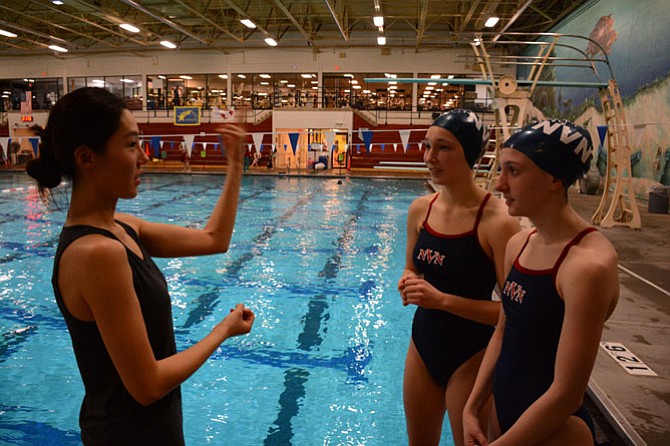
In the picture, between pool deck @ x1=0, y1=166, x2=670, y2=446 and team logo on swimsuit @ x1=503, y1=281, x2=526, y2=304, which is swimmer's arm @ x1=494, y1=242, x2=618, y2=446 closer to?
team logo on swimsuit @ x1=503, y1=281, x2=526, y2=304

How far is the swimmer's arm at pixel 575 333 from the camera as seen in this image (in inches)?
47.3

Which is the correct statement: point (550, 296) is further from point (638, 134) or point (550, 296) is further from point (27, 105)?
point (27, 105)

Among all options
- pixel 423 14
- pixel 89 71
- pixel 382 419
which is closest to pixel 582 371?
pixel 382 419

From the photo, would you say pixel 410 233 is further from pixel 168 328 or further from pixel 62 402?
pixel 62 402

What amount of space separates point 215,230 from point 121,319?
0.58 meters

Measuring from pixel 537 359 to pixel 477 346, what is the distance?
550mm

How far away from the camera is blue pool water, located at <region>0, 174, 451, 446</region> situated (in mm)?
3230

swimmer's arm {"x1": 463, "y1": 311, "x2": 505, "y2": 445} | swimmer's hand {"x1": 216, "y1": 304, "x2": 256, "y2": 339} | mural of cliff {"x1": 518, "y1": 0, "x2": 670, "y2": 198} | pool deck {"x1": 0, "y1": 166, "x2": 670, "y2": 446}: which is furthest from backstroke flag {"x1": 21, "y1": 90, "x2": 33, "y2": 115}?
swimmer's arm {"x1": 463, "y1": 311, "x2": 505, "y2": 445}

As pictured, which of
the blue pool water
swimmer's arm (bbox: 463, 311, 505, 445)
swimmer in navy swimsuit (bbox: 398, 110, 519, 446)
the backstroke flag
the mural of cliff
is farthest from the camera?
the backstroke flag

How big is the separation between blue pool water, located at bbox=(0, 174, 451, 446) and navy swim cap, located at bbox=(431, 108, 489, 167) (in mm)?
1317

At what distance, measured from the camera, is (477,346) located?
6.31 ft

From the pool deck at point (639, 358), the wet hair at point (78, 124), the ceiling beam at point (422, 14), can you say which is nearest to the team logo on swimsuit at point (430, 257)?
the wet hair at point (78, 124)

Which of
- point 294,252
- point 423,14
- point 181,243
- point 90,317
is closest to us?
point 90,317

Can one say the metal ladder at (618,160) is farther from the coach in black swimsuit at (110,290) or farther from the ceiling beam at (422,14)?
the ceiling beam at (422,14)
